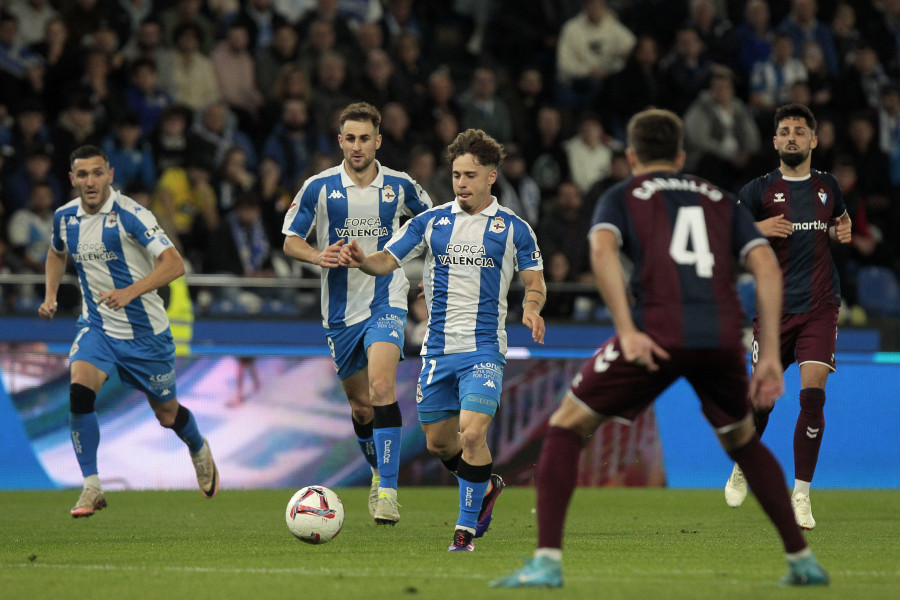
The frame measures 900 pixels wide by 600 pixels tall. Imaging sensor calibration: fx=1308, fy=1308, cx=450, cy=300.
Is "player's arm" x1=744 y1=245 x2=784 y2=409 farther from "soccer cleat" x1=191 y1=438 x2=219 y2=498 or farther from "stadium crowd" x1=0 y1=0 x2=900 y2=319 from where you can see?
"stadium crowd" x1=0 y1=0 x2=900 y2=319

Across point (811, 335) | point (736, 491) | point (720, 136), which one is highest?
point (720, 136)

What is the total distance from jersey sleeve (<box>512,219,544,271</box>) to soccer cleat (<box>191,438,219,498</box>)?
3.48 metres

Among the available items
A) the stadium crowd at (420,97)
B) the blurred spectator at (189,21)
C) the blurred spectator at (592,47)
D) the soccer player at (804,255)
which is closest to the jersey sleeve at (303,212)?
the soccer player at (804,255)

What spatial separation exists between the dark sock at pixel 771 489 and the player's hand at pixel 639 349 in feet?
1.97

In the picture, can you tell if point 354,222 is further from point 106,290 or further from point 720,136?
point 720,136

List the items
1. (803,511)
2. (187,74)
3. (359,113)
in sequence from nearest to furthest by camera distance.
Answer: (803,511)
(359,113)
(187,74)

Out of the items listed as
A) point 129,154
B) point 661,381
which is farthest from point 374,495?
point 129,154

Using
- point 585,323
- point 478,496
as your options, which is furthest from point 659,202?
point 585,323

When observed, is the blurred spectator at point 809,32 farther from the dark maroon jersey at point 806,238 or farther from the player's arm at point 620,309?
the player's arm at point 620,309

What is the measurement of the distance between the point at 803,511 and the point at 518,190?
834cm

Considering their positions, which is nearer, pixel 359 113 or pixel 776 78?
pixel 359 113

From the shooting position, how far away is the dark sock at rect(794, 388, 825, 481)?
8703 mm

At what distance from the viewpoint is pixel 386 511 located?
8.25 meters

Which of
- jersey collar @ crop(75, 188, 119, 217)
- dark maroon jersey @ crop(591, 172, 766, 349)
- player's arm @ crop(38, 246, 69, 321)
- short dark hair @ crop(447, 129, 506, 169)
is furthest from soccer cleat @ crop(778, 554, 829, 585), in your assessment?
player's arm @ crop(38, 246, 69, 321)
